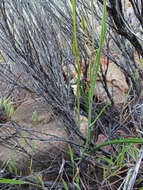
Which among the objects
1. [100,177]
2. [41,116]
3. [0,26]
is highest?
[0,26]

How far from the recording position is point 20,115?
72.7 inches

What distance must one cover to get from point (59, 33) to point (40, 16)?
254 mm

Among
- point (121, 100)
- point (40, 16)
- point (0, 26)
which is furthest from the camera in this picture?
point (121, 100)

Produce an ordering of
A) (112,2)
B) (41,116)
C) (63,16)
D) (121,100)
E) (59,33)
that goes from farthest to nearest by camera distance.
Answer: (121,100), (41,116), (59,33), (63,16), (112,2)

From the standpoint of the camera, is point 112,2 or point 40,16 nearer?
point 112,2

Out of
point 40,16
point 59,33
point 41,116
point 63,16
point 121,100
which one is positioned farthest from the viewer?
point 121,100

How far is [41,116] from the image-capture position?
179 cm

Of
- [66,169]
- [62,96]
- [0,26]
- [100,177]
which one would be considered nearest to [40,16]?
[0,26]

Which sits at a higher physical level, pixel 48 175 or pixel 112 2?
pixel 112 2

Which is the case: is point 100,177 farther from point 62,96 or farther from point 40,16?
point 40,16

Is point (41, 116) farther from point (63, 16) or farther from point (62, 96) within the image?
point (63, 16)

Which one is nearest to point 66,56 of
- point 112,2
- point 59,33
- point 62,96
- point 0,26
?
point 59,33

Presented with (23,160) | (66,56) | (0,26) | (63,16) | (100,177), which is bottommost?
(100,177)

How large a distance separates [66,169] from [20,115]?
833 millimetres
